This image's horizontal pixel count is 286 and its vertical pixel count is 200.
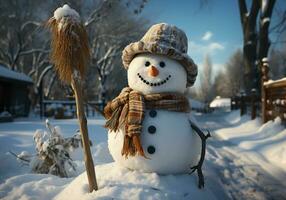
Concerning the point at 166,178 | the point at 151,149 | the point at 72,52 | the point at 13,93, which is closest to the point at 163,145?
the point at 151,149

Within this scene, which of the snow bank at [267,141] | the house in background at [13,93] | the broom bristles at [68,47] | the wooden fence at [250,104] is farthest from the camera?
the house in background at [13,93]

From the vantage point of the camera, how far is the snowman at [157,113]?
13.7ft

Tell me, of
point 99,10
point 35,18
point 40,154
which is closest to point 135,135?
point 40,154

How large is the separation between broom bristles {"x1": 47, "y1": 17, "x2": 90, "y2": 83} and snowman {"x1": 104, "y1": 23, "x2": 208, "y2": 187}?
2.74ft

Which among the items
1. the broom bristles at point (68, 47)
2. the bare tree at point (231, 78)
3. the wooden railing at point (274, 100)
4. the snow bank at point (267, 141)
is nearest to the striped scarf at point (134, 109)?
the broom bristles at point (68, 47)

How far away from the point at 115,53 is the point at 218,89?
4733 cm

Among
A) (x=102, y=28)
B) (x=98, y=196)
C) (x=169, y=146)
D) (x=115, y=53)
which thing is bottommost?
(x=98, y=196)

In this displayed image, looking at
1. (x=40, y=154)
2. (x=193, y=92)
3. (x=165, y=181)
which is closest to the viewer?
(x=165, y=181)

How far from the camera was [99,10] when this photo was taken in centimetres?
2311

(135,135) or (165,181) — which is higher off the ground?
(135,135)

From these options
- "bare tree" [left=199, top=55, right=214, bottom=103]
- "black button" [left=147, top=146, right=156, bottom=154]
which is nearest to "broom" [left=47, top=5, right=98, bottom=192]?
"black button" [left=147, top=146, right=156, bottom=154]

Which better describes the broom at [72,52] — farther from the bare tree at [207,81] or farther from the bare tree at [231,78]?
the bare tree at [207,81]

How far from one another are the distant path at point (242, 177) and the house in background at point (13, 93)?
12.4m

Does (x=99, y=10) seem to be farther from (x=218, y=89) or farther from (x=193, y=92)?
(x=193, y=92)
